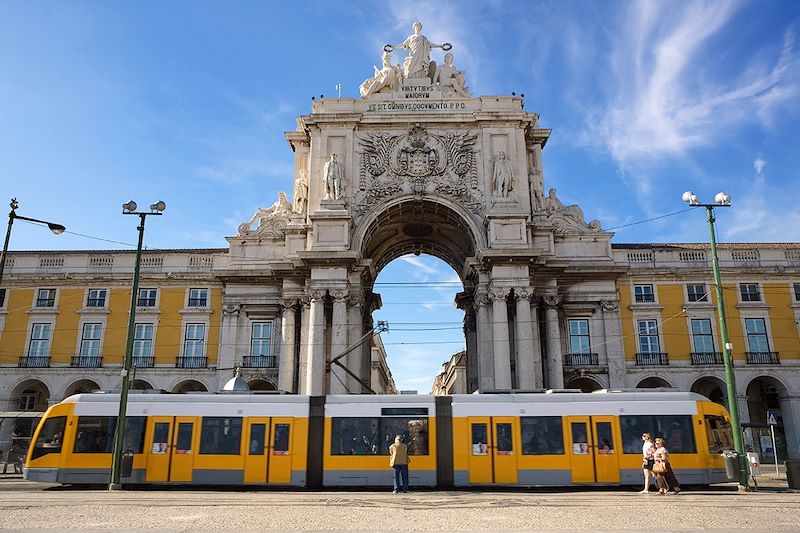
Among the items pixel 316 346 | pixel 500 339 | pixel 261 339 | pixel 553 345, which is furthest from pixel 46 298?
pixel 553 345

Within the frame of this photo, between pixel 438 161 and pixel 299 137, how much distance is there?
1101cm

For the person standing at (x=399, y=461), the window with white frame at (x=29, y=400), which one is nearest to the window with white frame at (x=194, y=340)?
the window with white frame at (x=29, y=400)

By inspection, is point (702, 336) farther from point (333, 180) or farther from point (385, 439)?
point (385, 439)

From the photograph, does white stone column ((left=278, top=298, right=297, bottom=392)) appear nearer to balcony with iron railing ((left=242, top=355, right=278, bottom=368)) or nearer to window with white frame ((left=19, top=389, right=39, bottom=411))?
balcony with iron railing ((left=242, top=355, right=278, bottom=368))

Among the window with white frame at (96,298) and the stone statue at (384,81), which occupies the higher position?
the stone statue at (384,81)

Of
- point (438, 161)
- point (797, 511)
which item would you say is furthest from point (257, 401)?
point (438, 161)

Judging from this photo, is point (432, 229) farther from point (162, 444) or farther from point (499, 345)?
point (162, 444)

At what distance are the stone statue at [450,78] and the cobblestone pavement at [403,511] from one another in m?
31.7

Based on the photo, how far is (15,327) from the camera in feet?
145

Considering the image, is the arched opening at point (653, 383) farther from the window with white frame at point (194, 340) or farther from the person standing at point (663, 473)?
the window with white frame at point (194, 340)

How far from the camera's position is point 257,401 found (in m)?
23.4

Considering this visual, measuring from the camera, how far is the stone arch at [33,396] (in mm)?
43844

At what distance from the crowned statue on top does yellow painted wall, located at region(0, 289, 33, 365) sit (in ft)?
88.1

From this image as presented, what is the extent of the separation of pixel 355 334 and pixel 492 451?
19139 millimetres
